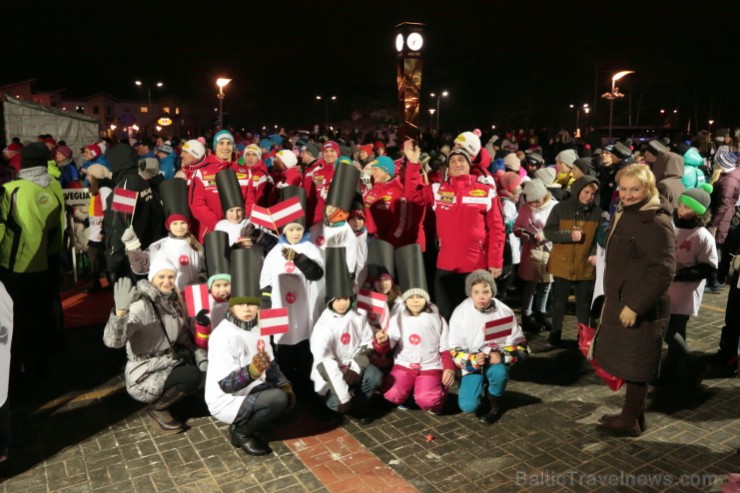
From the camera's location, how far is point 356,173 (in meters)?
5.99

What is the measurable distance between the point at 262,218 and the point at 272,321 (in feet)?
4.87

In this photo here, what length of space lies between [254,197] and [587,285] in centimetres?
380

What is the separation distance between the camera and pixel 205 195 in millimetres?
6902

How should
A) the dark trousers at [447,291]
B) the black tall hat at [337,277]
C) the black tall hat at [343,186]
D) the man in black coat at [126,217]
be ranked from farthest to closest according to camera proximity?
the dark trousers at [447,291], the man in black coat at [126,217], the black tall hat at [343,186], the black tall hat at [337,277]

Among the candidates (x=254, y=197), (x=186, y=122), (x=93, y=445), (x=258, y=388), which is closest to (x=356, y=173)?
(x=254, y=197)

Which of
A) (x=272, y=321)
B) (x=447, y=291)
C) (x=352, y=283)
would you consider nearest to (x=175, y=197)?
(x=352, y=283)

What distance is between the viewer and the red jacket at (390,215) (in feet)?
22.9

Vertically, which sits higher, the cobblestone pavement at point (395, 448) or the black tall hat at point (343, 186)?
the black tall hat at point (343, 186)

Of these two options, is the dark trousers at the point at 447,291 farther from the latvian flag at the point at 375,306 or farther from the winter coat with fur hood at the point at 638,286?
the winter coat with fur hood at the point at 638,286

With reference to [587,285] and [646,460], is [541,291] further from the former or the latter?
[646,460]

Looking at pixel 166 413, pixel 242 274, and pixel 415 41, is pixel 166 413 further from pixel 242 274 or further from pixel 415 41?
pixel 415 41

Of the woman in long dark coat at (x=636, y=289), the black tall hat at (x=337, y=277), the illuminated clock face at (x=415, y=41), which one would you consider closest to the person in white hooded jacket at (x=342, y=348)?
the black tall hat at (x=337, y=277)

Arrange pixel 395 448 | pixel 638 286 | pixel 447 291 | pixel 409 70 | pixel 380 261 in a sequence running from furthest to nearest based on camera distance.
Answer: pixel 409 70 → pixel 447 291 → pixel 380 261 → pixel 395 448 → pixel 638 286

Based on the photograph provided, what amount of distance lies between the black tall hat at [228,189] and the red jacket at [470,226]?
81.4 inches
